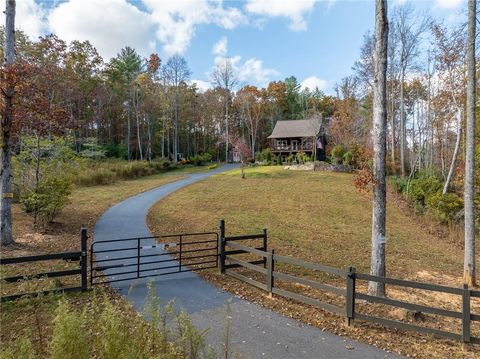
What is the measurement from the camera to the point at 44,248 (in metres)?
11.2

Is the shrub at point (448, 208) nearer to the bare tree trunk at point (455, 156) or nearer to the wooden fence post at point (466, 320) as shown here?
the bare tree trunk at point (455, 156)

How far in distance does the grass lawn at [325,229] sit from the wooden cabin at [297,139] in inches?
676

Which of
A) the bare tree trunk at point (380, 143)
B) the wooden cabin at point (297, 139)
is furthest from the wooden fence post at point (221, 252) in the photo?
the wooden cabin at point (297, 139)

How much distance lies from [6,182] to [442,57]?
23777 mm

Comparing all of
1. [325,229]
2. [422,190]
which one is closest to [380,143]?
[325,229]

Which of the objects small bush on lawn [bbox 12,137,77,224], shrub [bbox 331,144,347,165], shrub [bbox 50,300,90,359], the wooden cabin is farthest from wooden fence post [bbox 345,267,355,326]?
the wooden cabin

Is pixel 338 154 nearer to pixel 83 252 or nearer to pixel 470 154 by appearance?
pixel 470 154

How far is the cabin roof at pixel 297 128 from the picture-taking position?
1757 inches

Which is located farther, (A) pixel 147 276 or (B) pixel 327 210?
(B) pixel 327 210

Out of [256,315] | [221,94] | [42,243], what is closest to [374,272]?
[256,315]

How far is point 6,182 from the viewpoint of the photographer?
11117 millimetres

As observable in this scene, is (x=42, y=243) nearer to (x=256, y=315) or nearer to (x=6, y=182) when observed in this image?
(x=6, y=182)

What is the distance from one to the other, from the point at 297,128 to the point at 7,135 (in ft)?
132

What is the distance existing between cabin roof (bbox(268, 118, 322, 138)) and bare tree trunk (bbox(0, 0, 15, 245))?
36.4 m
